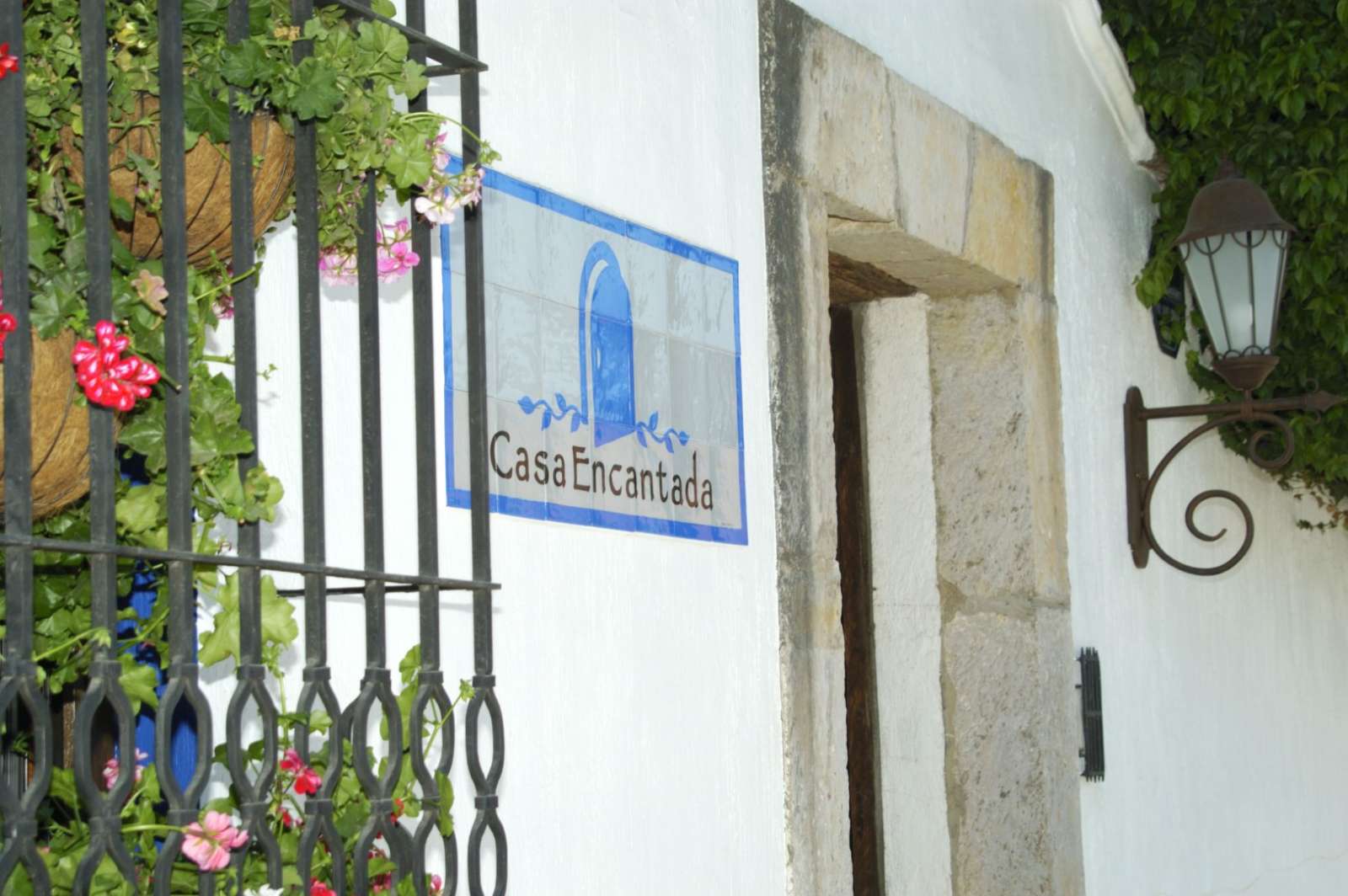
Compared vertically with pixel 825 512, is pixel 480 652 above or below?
below

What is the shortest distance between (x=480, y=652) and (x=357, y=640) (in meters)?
0.24

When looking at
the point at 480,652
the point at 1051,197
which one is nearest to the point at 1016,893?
the point at 1051,197

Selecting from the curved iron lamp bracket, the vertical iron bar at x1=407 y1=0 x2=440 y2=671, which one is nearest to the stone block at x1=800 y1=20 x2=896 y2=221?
the vertical iron bar at x1=407 y1=0 x2=440 y2=671

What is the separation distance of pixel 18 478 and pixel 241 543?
12.9 inches

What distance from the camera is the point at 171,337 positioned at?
1788 millimetres

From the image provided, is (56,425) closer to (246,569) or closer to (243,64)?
(246,569)

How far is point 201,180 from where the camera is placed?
76.3 inches

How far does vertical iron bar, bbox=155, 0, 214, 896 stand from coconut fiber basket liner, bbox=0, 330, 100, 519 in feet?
0.27

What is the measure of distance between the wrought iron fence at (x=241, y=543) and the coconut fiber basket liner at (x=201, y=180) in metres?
0.04

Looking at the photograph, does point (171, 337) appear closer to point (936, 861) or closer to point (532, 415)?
point (532, 415)

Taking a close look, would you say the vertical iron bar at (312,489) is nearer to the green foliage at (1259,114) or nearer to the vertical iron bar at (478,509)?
the vertical iron bar at (478,509)

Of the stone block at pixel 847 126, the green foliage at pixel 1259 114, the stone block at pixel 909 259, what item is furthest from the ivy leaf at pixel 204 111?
the green foliage at pixel 1259 114

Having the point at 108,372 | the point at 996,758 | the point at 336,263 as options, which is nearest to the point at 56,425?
the point at 108,372

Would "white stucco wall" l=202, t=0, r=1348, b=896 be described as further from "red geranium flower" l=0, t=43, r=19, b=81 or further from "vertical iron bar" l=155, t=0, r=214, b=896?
"red geranium flower" l=0, t=43, r=19, b=81
